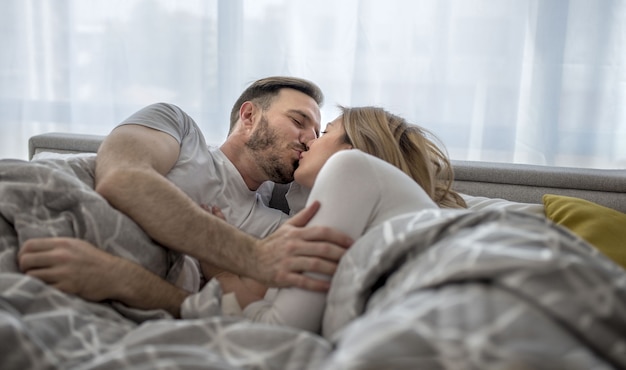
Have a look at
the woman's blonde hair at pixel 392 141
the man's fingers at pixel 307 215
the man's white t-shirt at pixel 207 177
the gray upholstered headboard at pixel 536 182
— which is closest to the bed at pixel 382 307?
the man's fingers at pixel 307 215

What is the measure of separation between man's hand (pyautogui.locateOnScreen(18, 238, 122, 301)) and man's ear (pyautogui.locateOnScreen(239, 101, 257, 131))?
0.93 metres

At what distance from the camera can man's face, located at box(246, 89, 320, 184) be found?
212 centimetres

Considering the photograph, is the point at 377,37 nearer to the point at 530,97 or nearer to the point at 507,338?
the point at 530,97

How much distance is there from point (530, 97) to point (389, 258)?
190cm

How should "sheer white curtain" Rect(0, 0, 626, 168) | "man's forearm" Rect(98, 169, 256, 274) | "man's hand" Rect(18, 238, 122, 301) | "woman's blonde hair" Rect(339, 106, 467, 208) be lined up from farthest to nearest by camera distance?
"sheer white curtain" Rect(0, 0, 626, 168) → "woman's blonde hair" Rect(339, 106, 467, 208) → "man's forearm" Rect(98, 169, 256, 274) → "man's hand" Rect(18, 238, 122, 301)

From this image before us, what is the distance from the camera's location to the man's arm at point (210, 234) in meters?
1.39

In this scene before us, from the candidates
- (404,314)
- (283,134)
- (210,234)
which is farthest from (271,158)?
(404,314)

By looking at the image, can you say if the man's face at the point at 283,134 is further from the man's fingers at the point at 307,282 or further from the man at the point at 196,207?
the man's fingers at the point at 307,282

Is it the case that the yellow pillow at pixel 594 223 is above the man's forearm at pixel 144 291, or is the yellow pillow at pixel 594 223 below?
above

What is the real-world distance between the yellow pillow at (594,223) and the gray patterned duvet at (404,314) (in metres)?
0.72

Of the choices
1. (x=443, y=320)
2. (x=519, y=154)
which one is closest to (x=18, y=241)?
(x=443, y=320)

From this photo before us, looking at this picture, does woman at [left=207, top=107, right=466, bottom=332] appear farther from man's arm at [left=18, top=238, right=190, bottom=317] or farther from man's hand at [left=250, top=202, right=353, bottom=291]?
man's arm at [left=18, top=238, right=190, bottom=317]

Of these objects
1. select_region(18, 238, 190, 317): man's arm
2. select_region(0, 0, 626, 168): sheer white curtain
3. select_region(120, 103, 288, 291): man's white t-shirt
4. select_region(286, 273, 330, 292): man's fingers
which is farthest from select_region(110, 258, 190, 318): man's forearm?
select_region(0, 0, 626, 168): sheer white curtain

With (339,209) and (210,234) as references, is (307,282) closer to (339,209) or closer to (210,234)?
(339,209)
